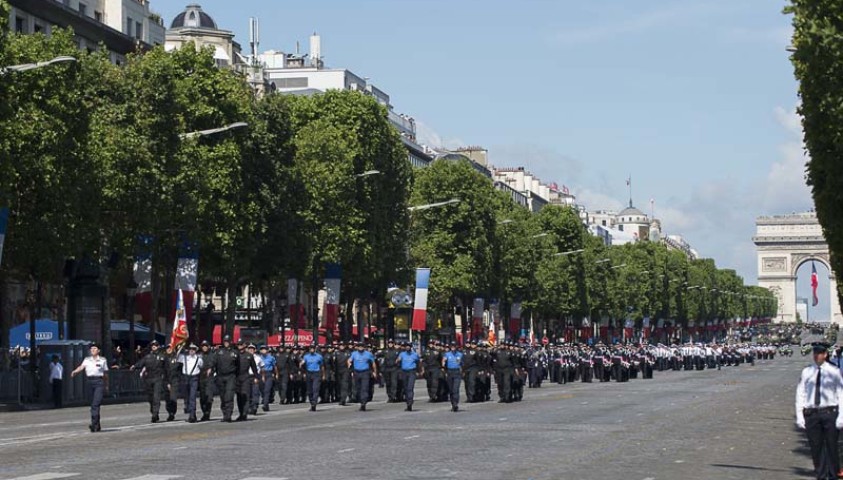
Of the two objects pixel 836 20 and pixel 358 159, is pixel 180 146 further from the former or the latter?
pixel 836 20

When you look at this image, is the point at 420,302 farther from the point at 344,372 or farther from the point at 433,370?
the point at 344,372

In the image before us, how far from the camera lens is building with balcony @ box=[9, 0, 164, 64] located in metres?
84.2

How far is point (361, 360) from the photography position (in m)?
49.3

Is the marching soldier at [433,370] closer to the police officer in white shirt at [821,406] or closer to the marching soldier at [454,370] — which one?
the marching soldier at [454,370]

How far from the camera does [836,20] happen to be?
1416 inches

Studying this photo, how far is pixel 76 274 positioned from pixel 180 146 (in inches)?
249

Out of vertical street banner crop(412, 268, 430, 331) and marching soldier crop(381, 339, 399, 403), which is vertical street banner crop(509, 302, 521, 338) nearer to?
vertical street banner crop(412, 268, 430, 331)

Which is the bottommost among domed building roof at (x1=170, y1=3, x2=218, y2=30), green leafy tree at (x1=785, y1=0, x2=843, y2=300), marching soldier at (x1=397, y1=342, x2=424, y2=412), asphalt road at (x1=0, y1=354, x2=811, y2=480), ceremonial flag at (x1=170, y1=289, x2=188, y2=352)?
asphalt road at (x1=0, y1=354, x2=811, y2=480)

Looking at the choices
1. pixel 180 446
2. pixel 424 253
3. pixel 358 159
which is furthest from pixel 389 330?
pixel 180 446

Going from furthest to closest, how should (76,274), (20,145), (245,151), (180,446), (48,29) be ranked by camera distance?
1. (48,29)
2. (245,151)
3. (76,274)
4. (20,145)
5. (180,446)

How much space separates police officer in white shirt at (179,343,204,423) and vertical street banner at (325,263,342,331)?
36.1m

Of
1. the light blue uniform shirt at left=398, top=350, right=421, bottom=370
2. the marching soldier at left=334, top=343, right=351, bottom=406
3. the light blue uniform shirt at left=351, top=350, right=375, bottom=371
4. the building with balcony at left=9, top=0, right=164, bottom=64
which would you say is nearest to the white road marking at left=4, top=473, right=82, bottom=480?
the light blue uniform shirt at left=351, top=350, right=375, bottom=371

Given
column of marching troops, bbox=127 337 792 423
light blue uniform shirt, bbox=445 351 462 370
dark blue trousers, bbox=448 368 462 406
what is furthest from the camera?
light blue uniform shirt, bbox=445 351 462 370

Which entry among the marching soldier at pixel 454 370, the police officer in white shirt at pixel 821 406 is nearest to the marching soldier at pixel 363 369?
the marching soldier at pixel 454 370
